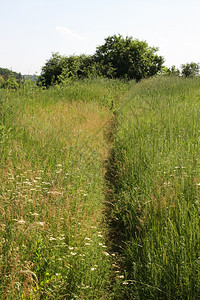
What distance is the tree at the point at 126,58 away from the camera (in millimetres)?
22516

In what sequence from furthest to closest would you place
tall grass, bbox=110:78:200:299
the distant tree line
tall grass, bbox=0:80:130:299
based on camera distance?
the distant tree line, tall grass, bbox=0:80:130:299, tall grass, bbox=110:78:200:299

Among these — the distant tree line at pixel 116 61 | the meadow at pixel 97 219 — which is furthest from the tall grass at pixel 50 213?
the distant tree line at pixel 116 61

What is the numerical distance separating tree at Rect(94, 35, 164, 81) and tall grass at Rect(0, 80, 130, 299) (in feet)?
50.1

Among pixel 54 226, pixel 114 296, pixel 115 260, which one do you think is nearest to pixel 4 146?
pixel 54 226

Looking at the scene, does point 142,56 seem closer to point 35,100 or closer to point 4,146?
point 35,100

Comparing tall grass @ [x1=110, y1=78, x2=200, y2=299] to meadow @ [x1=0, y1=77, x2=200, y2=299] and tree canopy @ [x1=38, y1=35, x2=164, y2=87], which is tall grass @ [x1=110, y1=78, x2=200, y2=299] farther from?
tree canopy @ [x1=38, y1=35, x2=164, y2=87]

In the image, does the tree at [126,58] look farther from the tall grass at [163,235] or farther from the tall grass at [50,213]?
the tall grass at [163,235]

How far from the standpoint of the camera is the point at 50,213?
10.8 ft

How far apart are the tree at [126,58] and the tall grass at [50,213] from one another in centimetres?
1526

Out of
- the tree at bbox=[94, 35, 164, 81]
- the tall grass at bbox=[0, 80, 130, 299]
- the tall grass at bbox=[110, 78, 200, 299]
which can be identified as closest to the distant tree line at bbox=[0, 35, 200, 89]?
the tree at bbox=[94, 35, 164, 81]

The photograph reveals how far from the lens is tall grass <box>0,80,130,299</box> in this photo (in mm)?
2613

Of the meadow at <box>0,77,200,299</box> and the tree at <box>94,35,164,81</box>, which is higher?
the tree at <box>94,35,164,81</box>

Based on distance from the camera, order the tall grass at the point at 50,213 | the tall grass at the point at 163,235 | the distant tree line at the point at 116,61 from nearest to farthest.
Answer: the tall grass at the point at 163,235
the tall grass at the point at 50,213
the distant tree line at the point at 116,61

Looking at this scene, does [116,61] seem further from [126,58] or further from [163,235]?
[163,235]
